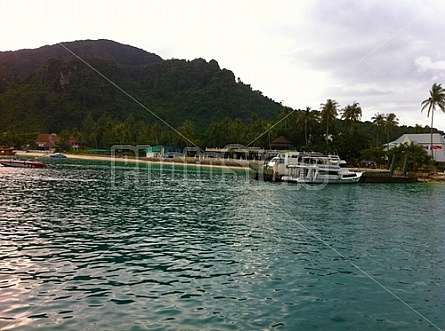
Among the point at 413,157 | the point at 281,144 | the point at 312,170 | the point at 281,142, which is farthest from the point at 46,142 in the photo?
the point at 413,157

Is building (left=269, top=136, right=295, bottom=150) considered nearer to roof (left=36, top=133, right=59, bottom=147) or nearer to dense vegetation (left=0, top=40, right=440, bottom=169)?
dense vegetation (left=0, top=40, right=440, bottom=169)

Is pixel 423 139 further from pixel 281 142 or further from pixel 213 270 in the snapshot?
pixel 213 270

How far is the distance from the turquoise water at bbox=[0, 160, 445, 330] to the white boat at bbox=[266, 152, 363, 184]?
116ft

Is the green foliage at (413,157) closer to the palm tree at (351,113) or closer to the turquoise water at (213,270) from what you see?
the palm tree at (351,113)

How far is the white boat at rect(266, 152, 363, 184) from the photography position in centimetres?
6504

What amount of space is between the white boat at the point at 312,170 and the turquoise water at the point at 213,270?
35451mm

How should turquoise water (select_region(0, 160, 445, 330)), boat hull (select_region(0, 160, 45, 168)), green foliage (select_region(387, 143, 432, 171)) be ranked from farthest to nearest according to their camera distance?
green foliage (select_region(387, 143, 432, 171)) → boat hull (select_region(0, 160, 45, 168)) → turquoise water (select_region(0, 160, 445, 330))

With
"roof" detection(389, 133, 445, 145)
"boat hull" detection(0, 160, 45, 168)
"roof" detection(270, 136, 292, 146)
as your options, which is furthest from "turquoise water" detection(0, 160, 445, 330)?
"roof" detection(270, 136, 292, 146)

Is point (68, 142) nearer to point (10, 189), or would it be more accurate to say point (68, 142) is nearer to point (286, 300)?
point (10, 189)

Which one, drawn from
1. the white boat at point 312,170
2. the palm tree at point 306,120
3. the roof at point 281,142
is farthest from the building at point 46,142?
the white boat at point 312,170

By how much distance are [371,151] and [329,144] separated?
45.0 feet

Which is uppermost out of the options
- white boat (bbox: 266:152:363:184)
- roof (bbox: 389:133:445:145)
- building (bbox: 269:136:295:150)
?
roof (bbox: 389:133:445:145)

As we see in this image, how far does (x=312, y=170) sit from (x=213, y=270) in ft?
173

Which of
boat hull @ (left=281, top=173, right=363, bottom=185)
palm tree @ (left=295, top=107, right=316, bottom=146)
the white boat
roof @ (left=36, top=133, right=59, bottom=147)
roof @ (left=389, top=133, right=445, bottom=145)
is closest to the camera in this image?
boat hull @ (left=281, top=173, right=363, bottom=185)
